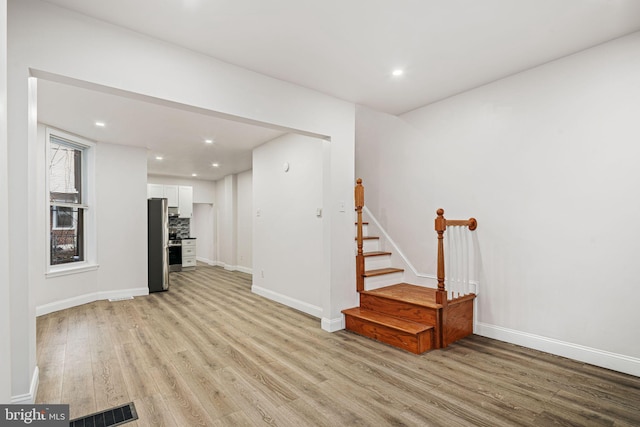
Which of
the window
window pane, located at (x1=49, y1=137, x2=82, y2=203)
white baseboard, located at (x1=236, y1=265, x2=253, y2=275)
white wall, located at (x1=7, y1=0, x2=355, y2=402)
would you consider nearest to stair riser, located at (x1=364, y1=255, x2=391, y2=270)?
white wall, located at (x1=7, y1=0, x2=355, y2=402)

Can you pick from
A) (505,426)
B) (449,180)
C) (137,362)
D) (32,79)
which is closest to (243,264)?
(137,362)

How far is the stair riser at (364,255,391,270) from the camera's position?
421cm

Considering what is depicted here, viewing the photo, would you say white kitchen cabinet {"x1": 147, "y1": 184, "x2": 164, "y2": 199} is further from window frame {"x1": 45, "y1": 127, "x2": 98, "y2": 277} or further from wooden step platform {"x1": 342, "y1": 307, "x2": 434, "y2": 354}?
wooden step platform {"x1": 342, "y1": 307, "x2": 434, "y2": 354}

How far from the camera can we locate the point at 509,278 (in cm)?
327

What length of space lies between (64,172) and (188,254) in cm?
426

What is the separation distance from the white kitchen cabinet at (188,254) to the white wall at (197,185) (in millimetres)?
1286

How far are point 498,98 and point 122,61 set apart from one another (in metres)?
3.45

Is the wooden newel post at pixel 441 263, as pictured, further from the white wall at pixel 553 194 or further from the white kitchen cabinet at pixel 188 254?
the white kitchen cabinet at pixel 188 254

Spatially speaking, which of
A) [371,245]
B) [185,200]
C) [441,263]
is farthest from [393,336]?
[185,200]

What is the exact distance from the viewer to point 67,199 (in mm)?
4926

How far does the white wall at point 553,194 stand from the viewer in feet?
8.59

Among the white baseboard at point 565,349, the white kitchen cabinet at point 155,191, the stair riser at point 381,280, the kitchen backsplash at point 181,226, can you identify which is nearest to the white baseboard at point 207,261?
the kitchen backsplash at point 181,226

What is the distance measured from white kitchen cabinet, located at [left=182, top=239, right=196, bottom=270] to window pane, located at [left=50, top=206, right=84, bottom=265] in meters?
3.54

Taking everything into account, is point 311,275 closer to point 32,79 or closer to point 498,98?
point 498,98
